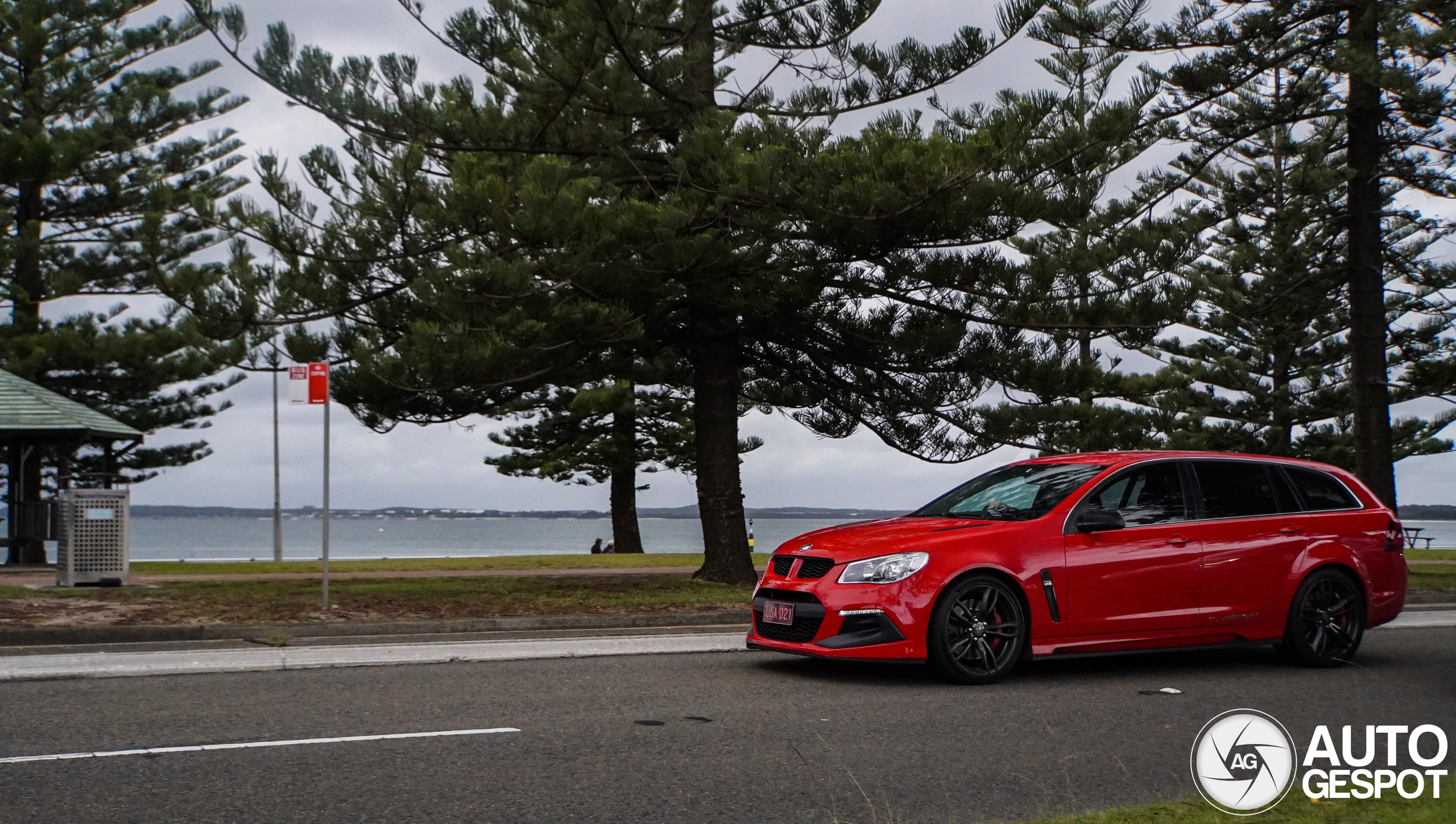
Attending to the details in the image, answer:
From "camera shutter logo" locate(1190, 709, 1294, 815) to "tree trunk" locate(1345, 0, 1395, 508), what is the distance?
1350cm

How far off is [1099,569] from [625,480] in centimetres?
2874

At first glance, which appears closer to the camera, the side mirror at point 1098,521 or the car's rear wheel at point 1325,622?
the side mirror at point 1098,521

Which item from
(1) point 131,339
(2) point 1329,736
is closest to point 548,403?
(1) point 131,339

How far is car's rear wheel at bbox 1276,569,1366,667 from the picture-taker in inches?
378

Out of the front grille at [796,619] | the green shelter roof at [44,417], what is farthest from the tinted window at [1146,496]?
the green shelter roof at [44,417]

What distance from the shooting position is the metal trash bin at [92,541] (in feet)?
52.3

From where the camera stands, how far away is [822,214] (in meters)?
14.5

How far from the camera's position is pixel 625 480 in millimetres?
37094

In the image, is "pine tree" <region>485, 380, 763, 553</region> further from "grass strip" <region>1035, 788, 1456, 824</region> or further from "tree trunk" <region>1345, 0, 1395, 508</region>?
"grass strip" <region>1035, 788, 1456, 824</region>

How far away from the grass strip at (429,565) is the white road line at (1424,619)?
11069 millimetres

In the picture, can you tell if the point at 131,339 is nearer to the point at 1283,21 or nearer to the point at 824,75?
the point at 824,75

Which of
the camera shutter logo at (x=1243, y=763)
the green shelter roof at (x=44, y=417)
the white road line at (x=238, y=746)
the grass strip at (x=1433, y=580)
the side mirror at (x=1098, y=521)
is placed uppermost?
the green shelter roof at (x=44, y=417)

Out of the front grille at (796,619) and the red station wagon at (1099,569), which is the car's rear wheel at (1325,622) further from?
the front grille at (796,619)

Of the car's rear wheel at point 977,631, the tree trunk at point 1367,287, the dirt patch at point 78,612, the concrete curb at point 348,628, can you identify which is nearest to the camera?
the car's rear wheel at point 977,631
